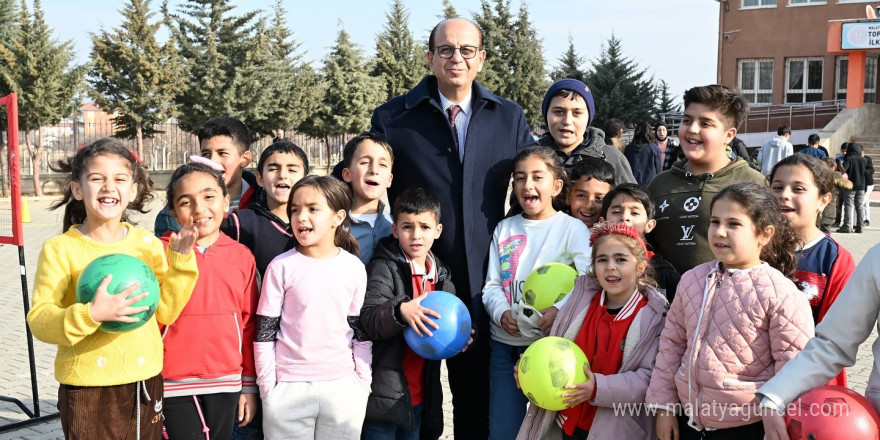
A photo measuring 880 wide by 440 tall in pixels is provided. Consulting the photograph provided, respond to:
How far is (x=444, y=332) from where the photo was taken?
147 inches

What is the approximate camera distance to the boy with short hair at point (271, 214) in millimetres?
4004

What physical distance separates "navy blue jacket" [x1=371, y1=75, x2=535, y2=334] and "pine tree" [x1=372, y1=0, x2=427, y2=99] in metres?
32.4

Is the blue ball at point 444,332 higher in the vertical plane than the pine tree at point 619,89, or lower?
lower

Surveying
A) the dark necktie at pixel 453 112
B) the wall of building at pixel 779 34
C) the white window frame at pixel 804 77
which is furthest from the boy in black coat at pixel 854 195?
the white window frame at pixel 804 77

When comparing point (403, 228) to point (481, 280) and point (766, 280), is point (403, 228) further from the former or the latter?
point (766, 280)

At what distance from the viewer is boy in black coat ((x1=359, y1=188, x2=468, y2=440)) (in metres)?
3.78

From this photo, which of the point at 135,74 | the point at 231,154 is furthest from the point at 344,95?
the point at 231,154

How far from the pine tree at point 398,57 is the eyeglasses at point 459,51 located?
32490mm

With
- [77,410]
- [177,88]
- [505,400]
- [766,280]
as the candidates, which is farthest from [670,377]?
[177,88]

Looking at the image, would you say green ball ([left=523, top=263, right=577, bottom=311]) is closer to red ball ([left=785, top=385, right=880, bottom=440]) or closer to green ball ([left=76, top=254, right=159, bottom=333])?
red ball ([left=785, top=385, right=880, bottom=440])

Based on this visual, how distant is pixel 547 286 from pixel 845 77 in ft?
116

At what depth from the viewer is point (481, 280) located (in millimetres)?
4320

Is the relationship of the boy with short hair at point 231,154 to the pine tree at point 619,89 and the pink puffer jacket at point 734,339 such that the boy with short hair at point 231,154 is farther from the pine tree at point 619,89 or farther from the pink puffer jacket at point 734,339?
the pine tree at point 619,89

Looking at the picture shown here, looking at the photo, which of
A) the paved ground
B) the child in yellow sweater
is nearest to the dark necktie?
the child in yellow sweater
